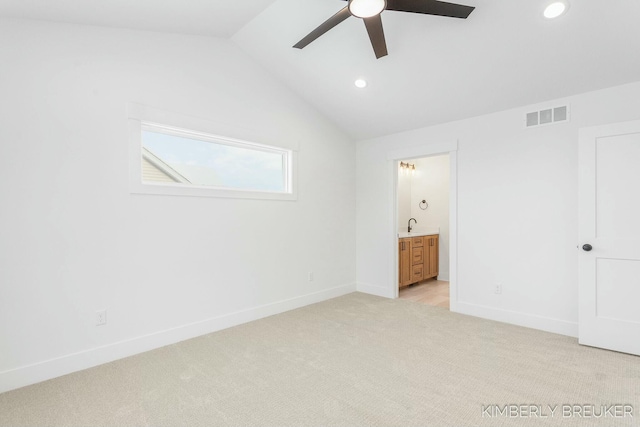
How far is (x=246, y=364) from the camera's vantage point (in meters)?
2.71

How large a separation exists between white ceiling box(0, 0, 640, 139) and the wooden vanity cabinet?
81.2 inches

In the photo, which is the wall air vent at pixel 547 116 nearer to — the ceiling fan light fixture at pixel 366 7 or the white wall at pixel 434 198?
the ceiling fan light fixture at pixel 366 7

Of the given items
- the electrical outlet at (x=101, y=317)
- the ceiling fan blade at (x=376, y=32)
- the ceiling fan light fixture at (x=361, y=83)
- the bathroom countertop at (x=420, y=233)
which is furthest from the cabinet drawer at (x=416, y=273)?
the electrical outlet at (x=101, y=317)

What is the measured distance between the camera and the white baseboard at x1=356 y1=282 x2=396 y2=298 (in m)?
4.82

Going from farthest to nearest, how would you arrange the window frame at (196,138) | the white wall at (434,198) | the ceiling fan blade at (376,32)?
1. the white wall at (434,198)
2. the window frame at (196,138)
3. the ceiling fan blade at (376,32)

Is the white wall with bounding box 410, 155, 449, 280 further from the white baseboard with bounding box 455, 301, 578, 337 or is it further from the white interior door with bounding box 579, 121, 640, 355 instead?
the white interior door with bounding box 579, 121, 640, 355

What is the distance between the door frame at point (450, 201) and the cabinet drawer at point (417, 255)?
2.22 ft

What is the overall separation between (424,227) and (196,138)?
4621 mm

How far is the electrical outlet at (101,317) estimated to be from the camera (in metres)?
2.76

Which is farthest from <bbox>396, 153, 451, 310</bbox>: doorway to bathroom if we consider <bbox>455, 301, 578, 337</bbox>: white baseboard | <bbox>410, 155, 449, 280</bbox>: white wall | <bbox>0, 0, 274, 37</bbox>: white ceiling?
<bbox>0, 0, 274, 37</bbox>: white ceiling

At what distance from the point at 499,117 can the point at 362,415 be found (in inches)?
134

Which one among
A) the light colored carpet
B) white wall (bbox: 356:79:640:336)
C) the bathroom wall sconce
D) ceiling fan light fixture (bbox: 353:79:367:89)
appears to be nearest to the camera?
the light colored carpet

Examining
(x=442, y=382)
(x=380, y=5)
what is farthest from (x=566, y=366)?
(x=380, y=5)

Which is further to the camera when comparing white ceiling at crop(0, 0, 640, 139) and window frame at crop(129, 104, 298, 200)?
window frame at crop(129, 104, 298, 200)
